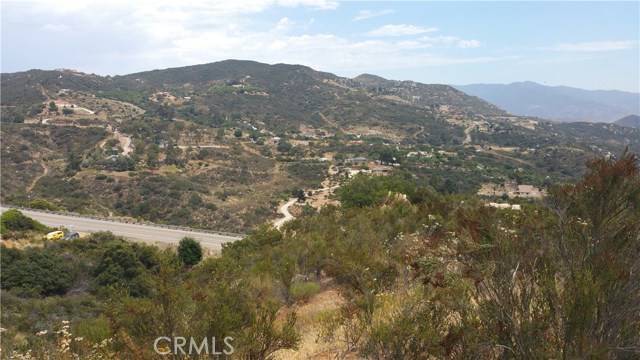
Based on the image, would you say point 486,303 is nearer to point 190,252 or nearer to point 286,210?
point 190,252

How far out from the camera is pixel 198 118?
138375 mm

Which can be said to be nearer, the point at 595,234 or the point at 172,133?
the point at 595,234

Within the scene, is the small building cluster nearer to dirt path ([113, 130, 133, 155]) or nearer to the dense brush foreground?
dirt path ([113, 130, 133, 155])

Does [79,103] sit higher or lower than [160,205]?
higher

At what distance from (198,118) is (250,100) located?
126 feet

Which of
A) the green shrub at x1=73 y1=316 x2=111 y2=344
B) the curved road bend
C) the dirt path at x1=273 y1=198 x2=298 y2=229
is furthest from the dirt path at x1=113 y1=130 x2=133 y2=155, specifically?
the green shrub at x1=73 y1=316 x2=111 y2=344

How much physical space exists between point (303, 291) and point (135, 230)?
31.3 metres

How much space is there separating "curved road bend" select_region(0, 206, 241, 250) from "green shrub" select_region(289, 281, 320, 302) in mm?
23255

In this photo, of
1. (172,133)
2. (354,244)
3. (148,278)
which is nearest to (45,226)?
(354,244)

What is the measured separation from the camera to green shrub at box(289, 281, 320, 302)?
13133 mm

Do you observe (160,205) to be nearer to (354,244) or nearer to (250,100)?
(354,244)

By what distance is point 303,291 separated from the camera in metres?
13.5

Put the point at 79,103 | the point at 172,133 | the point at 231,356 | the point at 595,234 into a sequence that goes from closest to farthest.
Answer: the point at 595,234, the point at 231,356, the point at 172,133, the point at 79,103

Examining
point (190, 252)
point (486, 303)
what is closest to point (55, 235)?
point (190, 252)
